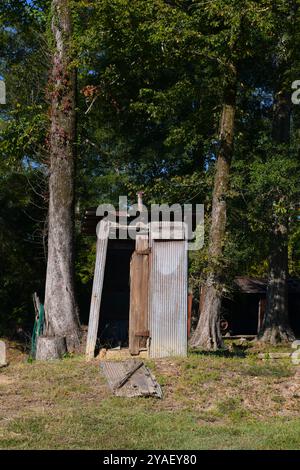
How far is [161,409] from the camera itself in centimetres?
948

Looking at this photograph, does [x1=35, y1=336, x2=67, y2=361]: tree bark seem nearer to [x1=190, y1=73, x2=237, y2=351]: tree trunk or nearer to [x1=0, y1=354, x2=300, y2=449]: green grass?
[x1=0, y1=354, x2=300, y2=449]: green grass

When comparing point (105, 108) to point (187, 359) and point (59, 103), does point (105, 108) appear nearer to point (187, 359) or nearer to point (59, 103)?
point (59, 103)

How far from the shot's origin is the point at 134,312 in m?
13.2

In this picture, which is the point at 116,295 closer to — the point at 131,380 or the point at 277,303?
the point at 277,303

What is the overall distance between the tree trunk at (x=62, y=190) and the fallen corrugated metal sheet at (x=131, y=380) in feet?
11.9

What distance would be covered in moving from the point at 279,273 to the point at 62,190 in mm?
10348

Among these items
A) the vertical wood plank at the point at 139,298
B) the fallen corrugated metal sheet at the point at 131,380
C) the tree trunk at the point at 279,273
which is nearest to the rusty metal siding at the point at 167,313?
the vertical wood plank at the point at 139,298

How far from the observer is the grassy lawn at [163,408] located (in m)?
7.85

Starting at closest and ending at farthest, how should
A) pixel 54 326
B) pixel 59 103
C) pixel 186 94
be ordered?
pixel 54 326
pixel 59 103
pixel 186 94

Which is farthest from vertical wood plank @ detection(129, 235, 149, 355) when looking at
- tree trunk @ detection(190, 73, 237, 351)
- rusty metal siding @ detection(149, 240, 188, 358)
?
tree trunk @ detection(190, 73, 237, 351)

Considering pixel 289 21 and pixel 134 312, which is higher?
pixel 289 21
